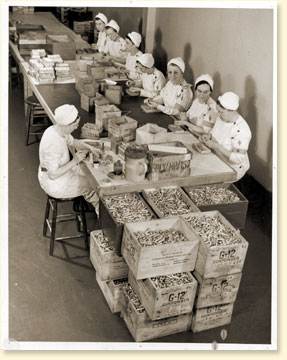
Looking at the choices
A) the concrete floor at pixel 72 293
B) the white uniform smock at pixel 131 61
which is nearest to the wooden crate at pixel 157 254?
the concrete floor at pixel 72 293

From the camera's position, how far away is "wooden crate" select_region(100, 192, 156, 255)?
3.82 metres

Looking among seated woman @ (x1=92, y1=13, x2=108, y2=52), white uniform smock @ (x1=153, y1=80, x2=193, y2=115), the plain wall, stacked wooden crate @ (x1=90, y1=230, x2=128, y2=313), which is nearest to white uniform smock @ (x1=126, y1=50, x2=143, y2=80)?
the plain wall

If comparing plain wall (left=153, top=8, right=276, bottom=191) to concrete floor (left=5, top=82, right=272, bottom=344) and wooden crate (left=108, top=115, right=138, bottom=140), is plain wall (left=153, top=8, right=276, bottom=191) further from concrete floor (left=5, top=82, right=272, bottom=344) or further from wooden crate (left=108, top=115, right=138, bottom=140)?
wooden crate (left=108, top=115, right=138, bottom=140)

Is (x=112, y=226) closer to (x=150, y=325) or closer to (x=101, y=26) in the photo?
(x=150, y=325)

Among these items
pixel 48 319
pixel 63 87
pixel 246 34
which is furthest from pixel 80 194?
pixel 246 34

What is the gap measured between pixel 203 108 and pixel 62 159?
6.34 feet

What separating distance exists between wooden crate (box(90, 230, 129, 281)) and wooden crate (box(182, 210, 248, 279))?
658mm

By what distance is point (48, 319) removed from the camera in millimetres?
4180

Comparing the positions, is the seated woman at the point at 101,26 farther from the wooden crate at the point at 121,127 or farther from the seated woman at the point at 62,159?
the seated woman at the point at 62,159

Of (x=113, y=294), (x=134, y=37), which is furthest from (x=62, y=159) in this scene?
(x=134, y=37)

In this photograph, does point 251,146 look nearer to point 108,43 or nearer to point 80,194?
point 80,194

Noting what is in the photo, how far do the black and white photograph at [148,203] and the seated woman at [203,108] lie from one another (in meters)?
0.01

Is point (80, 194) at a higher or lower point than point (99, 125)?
lower

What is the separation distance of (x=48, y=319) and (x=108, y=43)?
A: 531cm
